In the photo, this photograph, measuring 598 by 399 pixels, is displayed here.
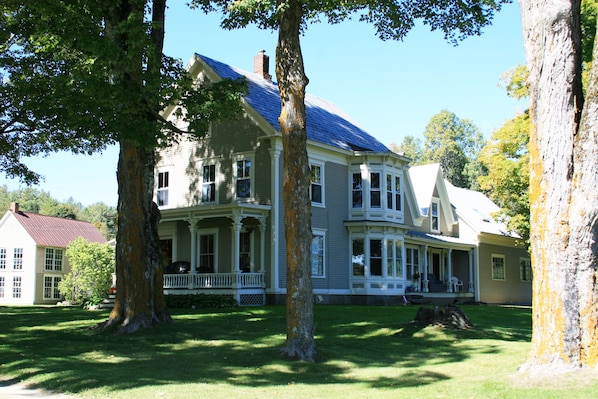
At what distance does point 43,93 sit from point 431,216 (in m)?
21.4

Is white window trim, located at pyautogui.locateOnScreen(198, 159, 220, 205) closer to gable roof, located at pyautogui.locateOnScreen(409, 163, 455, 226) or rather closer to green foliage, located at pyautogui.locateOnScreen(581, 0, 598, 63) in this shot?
gable roof, located at pyautogui.locateOnScreen(409, 163, 455, 226)

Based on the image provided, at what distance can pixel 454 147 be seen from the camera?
216ft

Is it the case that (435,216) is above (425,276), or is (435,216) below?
above

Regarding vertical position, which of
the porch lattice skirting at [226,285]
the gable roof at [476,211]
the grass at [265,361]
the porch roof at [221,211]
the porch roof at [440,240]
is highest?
the gable roof at [476,211]

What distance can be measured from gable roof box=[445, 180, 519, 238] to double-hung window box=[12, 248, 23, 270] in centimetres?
2857

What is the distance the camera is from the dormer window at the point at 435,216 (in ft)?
114

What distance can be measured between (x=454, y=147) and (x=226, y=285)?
151 feet

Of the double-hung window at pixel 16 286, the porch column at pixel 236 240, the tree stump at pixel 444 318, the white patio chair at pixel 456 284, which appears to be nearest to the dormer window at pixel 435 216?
the white patio chair at pixel 456 284

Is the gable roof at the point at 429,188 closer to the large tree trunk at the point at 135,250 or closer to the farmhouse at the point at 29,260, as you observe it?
the large tree trunk at the point at 135,250

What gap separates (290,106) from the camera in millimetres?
11758

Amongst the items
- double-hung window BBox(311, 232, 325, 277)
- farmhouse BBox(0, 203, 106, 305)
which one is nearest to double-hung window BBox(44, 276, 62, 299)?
farmhouse BBox(0, 203, 106, 305)

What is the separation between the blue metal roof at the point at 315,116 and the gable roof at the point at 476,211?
26.0ft

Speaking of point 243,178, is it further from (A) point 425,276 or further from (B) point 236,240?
(A) point 425,276

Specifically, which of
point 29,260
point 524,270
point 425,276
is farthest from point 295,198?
point 29,260
